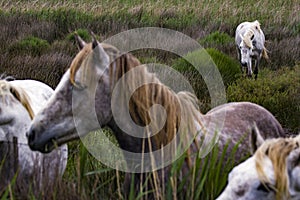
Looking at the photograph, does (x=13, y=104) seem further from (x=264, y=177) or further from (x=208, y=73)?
(x=208, y=73)

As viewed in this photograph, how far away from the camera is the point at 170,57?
41.1 ft

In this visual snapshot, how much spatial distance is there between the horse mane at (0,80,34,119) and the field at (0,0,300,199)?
0.52 meters

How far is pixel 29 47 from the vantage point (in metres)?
12.4

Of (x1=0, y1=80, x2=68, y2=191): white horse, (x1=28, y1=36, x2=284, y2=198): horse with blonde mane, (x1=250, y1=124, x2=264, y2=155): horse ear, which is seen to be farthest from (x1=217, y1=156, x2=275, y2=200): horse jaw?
(x1=0, y1=80, x2=68, y2=191): white horse

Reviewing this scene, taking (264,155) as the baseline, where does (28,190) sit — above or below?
below

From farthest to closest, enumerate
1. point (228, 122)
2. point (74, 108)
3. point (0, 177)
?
point (228, 122)
point (0, 177)
point (74, 108)

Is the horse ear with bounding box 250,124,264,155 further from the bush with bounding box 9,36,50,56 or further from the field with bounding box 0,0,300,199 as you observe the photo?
the bush with bounding box 9,36,50,56

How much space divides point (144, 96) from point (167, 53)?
8.72m

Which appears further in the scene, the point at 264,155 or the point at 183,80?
the point at 183,80

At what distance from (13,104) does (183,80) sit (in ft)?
16.0

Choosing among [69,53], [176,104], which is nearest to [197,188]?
[176,104]

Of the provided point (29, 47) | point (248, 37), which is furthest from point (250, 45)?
point (29, 47)

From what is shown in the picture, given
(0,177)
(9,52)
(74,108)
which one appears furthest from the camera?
(9,52)

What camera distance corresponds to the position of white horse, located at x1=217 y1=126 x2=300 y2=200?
298 cm
